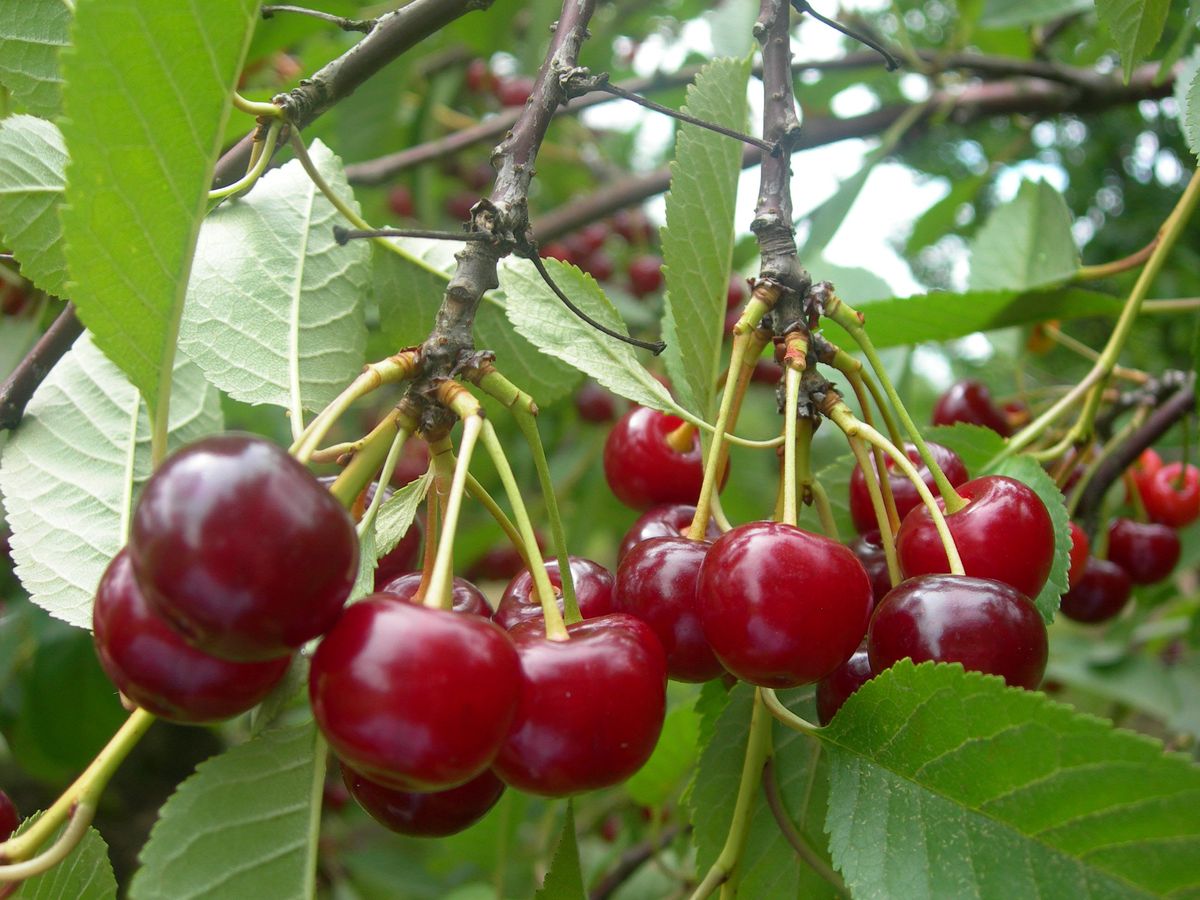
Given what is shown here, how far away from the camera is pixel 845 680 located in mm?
824

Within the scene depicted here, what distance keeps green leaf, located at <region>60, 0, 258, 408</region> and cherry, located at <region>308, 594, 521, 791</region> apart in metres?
0.28

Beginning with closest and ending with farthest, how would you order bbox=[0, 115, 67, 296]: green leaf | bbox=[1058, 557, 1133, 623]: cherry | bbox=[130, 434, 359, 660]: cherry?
bbox=[130, 434, 359, 660]: cherry
bbox=[0, 115, 67, 296]: green leaf
bbox=[1058, 557, 1133, 623]: cherry

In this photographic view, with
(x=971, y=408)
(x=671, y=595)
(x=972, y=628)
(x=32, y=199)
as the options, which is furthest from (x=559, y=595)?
(x=971, y=408)

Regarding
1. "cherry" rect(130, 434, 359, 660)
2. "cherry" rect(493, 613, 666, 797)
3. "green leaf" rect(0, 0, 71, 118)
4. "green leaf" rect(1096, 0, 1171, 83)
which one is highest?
"green leaf" rect(1096, 0, 1171, 83)

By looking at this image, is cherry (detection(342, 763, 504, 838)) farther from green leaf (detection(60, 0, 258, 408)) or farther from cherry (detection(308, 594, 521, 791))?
green leaf (detection(60, 0, 258, 408))

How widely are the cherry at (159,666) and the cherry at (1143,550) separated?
4.85 ft

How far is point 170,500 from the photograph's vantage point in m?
0.55

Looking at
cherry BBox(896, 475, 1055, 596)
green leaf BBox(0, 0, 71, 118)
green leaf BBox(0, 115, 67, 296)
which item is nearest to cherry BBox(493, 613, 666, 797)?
cherry BBox(896, 475, 1055, 596)

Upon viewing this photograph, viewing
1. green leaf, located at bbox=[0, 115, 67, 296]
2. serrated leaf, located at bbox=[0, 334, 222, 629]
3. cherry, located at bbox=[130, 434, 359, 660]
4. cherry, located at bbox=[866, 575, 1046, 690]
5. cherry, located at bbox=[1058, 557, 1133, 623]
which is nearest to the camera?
cherry, located at bbox=[130, 434, 359, 660]

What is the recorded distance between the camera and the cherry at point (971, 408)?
1608 millimetres

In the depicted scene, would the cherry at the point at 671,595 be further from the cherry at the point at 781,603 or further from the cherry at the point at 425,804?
the cherry at the point at 425,804

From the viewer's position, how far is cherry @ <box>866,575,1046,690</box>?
27.0 inches

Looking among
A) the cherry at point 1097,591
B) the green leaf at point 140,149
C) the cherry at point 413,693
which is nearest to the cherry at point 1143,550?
the cherry at point 1097,591

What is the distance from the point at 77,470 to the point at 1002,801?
85 centimetres
